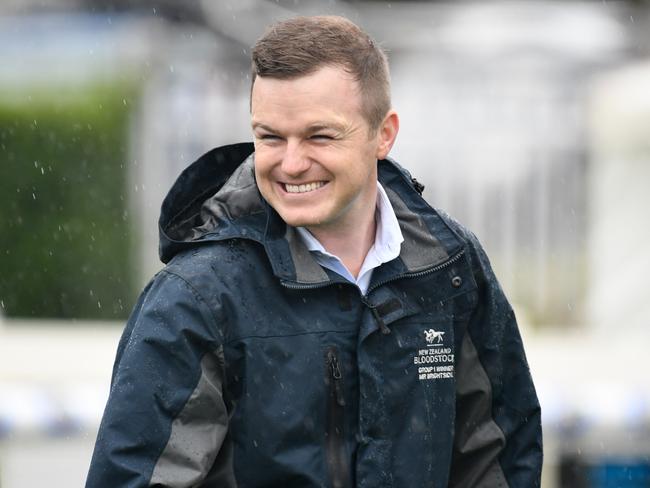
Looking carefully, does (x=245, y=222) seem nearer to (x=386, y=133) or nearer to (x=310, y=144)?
(x=310, y=144)

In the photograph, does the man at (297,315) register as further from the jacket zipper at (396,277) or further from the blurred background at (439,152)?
the blurred background at (439,152)

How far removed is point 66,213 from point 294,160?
708 centimetres

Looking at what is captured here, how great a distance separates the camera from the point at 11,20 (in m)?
11.4

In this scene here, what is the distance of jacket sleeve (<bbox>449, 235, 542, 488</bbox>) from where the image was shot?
3.66 meters

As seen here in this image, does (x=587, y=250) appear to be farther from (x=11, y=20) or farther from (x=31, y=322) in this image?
(x=11, y=20)

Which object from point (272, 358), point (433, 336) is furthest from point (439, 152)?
point (272, 358)

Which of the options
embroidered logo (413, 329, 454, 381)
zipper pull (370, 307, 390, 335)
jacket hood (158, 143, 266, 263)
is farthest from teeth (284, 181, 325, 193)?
embroidered logo (413, 329, 454, 381)

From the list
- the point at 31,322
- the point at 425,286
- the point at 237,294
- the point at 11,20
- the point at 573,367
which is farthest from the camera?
the point at 11,20

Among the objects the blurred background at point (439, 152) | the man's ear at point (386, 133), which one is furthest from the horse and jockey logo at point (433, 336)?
the blurred background at point (439, 152)

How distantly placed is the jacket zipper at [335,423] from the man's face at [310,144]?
0.35m

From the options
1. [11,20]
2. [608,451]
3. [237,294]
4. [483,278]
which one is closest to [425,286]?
[483,278]

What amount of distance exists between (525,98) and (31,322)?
3755mm

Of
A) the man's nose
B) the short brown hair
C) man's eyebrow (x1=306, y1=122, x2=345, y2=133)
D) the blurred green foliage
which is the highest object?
the short brown hair

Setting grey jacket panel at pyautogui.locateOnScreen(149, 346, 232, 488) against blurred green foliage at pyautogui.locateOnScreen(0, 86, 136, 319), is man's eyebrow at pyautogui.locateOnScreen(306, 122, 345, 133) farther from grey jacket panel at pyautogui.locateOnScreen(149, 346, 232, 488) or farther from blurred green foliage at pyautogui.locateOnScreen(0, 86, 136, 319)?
blurred green foliage at pyautogui.locateOnScreen(0, 86, 136, 319)
